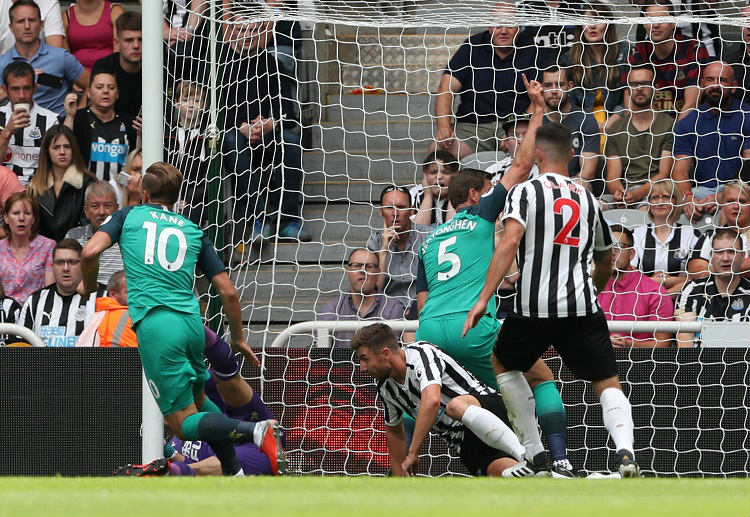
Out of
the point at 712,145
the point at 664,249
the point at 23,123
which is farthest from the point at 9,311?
the point at 712,145

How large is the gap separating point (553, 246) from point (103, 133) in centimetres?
577

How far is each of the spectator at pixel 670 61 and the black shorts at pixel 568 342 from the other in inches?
179

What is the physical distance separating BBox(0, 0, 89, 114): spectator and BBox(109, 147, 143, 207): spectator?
4.12 ft

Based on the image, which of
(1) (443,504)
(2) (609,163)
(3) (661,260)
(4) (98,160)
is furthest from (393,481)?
(4) (98,160)

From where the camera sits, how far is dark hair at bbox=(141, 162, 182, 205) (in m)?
6.94

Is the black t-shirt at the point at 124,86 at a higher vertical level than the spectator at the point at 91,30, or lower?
lower

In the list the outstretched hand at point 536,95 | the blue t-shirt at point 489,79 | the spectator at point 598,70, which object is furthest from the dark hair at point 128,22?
the outstretched hand at point 536,95

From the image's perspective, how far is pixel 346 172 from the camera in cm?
1076

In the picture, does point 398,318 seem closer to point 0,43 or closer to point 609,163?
point 609,163

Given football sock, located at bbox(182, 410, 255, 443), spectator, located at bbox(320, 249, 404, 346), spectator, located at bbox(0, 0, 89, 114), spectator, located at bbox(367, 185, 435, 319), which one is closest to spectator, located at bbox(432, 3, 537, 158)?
spectator, located at bbox(367, 185, 435, 319)

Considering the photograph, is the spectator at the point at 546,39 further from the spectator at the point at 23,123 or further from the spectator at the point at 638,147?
the spectator at the point at 23,123

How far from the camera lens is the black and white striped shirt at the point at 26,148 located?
35.8 feet

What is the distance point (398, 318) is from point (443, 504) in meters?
5.16

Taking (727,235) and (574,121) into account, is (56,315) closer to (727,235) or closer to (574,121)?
(574,121)
